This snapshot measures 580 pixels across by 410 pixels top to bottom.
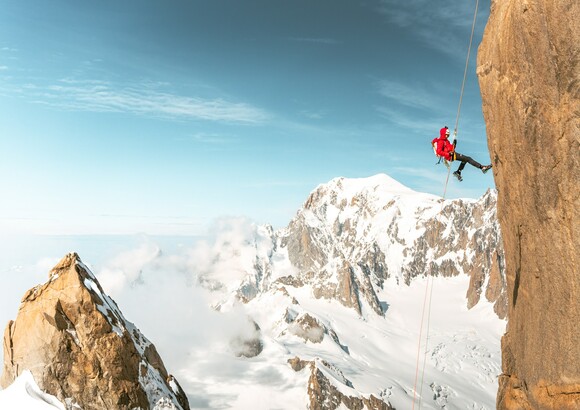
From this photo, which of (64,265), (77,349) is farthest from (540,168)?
(64,265)

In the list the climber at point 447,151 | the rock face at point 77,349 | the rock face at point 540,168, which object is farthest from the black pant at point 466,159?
the rock face at point 77,349

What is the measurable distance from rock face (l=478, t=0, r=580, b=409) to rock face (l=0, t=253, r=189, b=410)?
69.9 ft

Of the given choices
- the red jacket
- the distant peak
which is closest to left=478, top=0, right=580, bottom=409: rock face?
the red jacket

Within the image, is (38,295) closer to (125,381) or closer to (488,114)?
(125,381)

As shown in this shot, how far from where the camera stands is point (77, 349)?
2642cm

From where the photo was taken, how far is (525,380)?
15.6m

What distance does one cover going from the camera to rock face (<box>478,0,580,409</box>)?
39.2 ft

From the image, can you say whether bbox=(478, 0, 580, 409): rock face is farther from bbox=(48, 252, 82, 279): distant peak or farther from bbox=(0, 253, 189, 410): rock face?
bbox=(48, 252, 82, 279): distant peak

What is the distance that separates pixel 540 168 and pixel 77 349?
82.6 feet

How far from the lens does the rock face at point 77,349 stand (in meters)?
25.5

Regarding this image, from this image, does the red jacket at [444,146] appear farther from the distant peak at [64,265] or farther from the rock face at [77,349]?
the distant peak at [64,265]

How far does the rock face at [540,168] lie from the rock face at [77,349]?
21290 millimetres

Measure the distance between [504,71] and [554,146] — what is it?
285 centimetres

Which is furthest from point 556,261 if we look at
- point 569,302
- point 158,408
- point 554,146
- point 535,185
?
point 158,408
